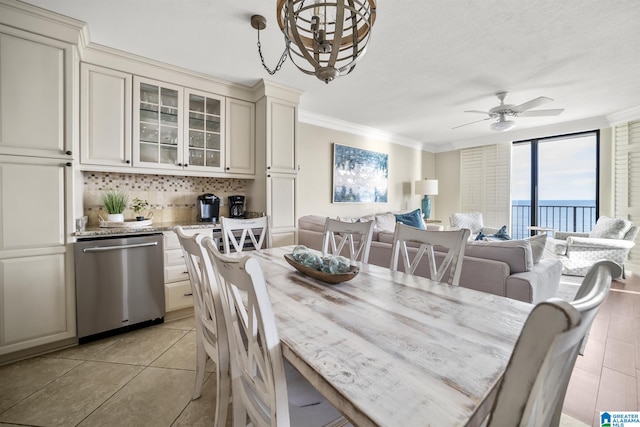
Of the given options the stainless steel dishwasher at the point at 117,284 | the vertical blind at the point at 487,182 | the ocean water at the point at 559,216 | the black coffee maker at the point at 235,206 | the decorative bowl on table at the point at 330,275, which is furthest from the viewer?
the ocean water at the point at 559,216

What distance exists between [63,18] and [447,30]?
9.32ft

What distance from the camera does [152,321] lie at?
2402mm

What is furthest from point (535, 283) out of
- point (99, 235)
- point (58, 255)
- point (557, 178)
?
point (557, 178)

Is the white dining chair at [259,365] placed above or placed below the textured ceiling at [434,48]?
below

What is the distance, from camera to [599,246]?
349cm

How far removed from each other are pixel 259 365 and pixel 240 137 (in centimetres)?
277

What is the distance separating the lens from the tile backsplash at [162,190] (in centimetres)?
255

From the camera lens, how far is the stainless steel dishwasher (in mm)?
2043

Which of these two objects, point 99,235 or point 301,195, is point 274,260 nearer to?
point 99,235

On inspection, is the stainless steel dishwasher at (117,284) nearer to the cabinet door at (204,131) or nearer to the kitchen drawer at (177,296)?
the kitchen drawer at (177,296)

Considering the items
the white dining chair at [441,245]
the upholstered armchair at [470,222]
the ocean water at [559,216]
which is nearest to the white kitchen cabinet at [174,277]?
the white dining chair at [441,245]

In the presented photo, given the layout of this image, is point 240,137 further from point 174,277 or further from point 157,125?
point 174,277

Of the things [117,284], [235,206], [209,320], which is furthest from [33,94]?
[209,320]

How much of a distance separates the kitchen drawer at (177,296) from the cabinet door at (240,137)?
1306mm
